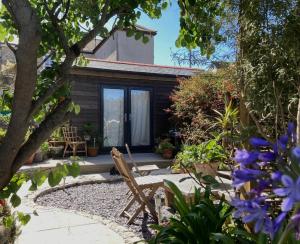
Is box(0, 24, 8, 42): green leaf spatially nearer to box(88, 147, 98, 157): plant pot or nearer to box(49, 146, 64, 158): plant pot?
box(49, 146, 64, 158): plant pot

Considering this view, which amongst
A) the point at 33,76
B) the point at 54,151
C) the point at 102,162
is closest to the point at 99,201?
the point at 102,162

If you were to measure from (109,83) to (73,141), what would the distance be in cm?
238

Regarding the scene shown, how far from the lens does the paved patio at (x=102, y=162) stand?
9727 millimetres

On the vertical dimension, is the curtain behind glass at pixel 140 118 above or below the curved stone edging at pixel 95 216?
above

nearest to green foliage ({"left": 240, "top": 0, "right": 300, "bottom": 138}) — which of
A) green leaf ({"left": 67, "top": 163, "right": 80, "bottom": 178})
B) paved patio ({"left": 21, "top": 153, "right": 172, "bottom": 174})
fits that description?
green leaf ({"left": 67, "top": 163, "right": 80, "bottom": 178})

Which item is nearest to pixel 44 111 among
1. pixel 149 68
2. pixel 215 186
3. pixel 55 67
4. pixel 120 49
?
pixel 55 67

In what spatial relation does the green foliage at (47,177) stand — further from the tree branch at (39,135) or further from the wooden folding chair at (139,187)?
the wooden folding chair at (139,187)

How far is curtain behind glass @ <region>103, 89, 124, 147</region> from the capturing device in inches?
486

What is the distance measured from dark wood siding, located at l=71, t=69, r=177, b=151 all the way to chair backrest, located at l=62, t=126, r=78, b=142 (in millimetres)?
250

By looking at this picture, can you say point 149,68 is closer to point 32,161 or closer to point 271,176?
point 32,161

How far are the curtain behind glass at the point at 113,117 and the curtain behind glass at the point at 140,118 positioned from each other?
1.46 feet

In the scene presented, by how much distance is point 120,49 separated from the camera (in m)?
20.2

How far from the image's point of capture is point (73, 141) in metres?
11.2

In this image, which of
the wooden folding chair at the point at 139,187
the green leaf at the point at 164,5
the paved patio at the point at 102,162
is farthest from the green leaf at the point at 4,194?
the paved patio at the point at 102,162
